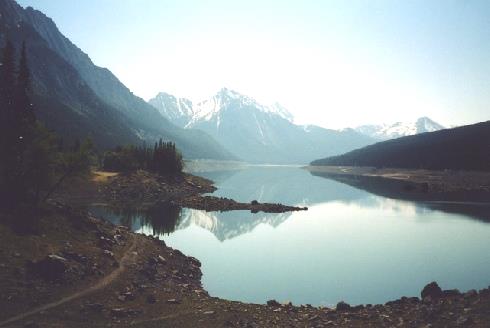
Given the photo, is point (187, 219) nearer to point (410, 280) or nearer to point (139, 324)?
point (410, 280)

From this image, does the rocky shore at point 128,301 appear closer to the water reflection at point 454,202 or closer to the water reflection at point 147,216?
the water reflection at point 147,216

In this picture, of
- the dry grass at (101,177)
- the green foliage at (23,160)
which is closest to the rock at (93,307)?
the green foliage at (23,160)

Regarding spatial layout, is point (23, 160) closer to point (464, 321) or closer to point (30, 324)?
point (30, 324)

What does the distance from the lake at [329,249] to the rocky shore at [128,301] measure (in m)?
5.98

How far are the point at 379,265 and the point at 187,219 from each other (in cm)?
5219

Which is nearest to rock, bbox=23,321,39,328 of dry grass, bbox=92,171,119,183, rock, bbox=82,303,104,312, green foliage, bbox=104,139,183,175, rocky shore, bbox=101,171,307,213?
rock, bbox=82,303,104,312

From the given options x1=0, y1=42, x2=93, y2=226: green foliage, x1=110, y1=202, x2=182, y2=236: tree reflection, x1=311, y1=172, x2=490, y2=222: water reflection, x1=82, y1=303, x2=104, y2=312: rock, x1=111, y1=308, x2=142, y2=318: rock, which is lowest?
x1=110, y1=202, x2=182, y2=236: tree reflection

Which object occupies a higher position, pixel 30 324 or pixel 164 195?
pixel 30 324

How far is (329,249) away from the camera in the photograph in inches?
2618

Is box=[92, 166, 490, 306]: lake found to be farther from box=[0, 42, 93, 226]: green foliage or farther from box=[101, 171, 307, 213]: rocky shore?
box=[0, 42, 93, 226]: green foliage

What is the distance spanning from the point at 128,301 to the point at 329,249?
40.6 metres

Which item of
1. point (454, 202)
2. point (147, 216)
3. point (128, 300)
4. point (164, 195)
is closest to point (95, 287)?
point (128, 300)

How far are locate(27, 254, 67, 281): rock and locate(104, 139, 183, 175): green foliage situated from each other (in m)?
121

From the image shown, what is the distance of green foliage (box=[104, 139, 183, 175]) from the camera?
518ft
